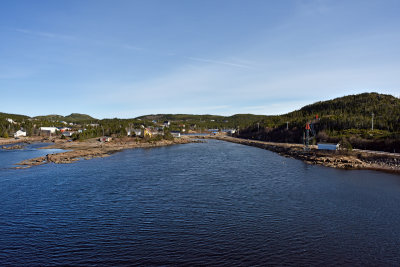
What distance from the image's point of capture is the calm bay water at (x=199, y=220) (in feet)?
54.5

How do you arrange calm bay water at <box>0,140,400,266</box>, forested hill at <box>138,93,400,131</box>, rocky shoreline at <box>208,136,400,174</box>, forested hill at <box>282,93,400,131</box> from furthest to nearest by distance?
forested hill at <box>138,93,400,131</box>, forested hill at <box>282,93,400,131</box>, rocky shoreline at <box>208,136,400,174</box>, calm bay water at <box>0,140,400,266</box>

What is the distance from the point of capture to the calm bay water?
16.6m

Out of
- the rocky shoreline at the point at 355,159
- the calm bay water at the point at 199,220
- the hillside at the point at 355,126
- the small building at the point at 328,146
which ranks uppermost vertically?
the hillside at the point at 355,126

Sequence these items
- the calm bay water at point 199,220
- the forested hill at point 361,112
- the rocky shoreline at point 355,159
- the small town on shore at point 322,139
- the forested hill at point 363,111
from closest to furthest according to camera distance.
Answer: the calm bay water at point 199,220
the rocky shoreline at point 355,159
the small town on shore at point 322,139
the forested hill at point 363,111
the forested hill at point 361,112

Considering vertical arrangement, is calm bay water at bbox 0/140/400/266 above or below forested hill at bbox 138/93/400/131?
below

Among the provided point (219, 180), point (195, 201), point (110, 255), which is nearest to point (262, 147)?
point (219, 180)

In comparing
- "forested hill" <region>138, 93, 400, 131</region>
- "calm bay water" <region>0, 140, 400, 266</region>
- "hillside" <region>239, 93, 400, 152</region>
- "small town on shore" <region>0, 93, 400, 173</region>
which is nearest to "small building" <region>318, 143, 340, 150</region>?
"small town on shore" <region>0, 93, 400, 173</region>

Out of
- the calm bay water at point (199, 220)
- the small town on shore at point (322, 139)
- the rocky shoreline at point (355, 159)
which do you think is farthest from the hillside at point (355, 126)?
the calm bay water at point (199, 220)

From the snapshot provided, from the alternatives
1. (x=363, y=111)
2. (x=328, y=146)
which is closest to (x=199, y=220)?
(x=328, y=146)

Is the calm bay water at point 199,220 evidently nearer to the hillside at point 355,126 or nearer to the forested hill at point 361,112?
the hillside at point 355,126

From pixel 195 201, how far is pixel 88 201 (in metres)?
11.1

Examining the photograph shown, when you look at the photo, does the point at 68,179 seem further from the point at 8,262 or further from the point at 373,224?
the point at 373,224

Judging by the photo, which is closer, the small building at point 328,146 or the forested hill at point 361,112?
the small building at point 328,146

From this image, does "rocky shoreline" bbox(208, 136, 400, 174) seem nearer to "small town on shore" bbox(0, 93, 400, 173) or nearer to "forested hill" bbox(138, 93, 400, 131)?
"small town on shore" bbox(0, 93, 400, 173)
